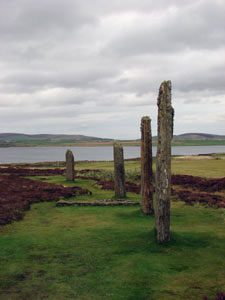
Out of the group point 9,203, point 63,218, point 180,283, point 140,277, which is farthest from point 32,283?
point 9,203

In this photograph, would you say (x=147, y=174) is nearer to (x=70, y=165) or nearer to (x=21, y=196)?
(x=21, y=196)

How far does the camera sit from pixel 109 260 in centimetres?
984

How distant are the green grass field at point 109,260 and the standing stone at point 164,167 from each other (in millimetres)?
653

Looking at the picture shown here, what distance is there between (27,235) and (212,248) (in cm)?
733

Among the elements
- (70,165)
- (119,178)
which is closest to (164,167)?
(119,178)

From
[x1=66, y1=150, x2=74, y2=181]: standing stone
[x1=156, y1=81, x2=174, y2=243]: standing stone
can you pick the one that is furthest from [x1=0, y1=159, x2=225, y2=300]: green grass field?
[x1=66, y1=150, x2=74, y2=181]: standing stone

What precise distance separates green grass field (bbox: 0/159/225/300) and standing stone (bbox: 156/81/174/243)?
0.65 metres

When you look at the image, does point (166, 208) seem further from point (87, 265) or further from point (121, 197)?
point (121, 197)

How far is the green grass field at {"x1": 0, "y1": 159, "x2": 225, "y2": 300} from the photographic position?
7789 mm

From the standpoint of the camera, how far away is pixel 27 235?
42.0 ft

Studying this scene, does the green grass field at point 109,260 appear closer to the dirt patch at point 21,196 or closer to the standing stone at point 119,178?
the dirt patch at point 21,196

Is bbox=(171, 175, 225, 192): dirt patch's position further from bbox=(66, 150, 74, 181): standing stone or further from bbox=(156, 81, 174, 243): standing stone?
bbox=(156, 81, 174, 243): standing stone

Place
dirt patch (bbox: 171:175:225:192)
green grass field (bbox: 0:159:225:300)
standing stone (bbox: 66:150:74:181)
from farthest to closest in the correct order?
standing stone (bbox: 66:150:74:181)
dirt patch (bbox: 171:175:225:192)
green grass field (bbox: 0:159:225:300)

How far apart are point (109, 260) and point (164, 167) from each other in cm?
382
